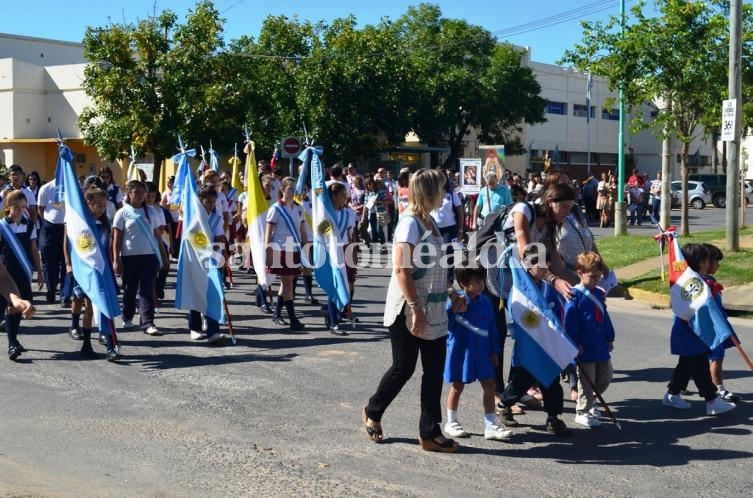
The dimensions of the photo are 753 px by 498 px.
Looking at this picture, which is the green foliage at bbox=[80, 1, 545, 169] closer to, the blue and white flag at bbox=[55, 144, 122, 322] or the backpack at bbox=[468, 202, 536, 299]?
the blue and white flag at bbox=[55, 144, 122, 322]

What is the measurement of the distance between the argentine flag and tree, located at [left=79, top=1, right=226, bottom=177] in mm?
23526

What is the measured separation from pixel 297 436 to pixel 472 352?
136cm

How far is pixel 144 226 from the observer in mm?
10227

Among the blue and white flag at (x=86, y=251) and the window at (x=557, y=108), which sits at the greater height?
the window at (x=557, y=108)

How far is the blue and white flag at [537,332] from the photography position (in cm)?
648

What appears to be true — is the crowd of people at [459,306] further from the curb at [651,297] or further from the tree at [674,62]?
the tree at [674,62]

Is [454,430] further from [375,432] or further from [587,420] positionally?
[587,420]

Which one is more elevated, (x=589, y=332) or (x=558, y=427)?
(x=589, y=332)

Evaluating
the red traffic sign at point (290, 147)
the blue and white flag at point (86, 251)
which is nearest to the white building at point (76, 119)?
the red traffic sign at point (290, 147)

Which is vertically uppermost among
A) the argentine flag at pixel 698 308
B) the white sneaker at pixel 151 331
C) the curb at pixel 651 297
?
the argentine flag at pixel 698 308

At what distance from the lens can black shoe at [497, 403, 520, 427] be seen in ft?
22.3

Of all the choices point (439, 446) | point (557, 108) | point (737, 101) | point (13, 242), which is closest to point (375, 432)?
point (439, 446)

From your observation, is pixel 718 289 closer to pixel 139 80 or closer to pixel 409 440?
pixel 409 440

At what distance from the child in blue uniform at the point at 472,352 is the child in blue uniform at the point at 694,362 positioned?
166cm
